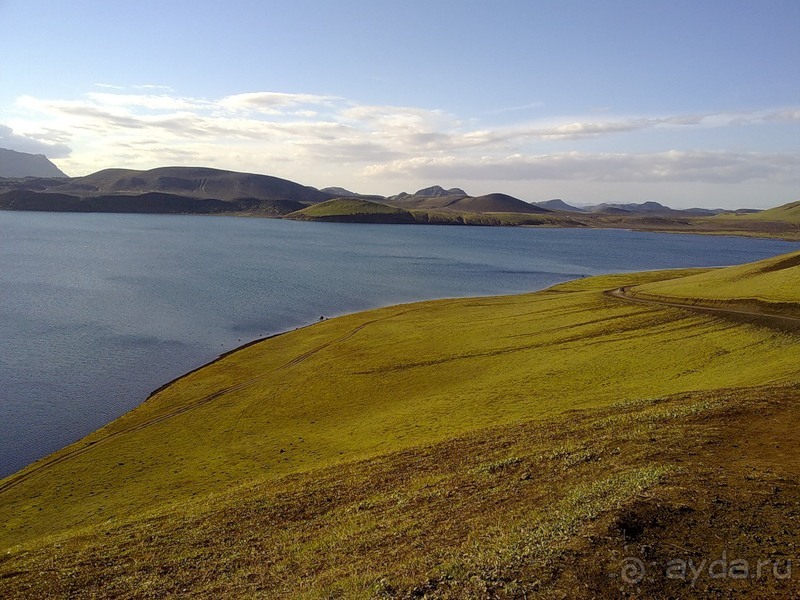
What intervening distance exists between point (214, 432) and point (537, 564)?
27230 mm

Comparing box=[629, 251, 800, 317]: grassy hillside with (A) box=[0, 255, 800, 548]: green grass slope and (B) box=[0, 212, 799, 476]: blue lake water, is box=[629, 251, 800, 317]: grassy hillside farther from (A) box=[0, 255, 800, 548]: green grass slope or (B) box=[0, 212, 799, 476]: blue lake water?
(B) box=[0, 212, 799, 476]: blue lake water

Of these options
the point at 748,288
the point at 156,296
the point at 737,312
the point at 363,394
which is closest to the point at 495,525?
the point at 363,394

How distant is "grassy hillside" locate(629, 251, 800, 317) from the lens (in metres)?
47.0

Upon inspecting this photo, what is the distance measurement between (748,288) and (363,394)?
4103 centimetres

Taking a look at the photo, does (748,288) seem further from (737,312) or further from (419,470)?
(419,470)

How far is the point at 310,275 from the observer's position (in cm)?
11494

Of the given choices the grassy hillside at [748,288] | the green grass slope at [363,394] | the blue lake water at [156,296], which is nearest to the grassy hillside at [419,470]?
the green grass slope at [363,394]

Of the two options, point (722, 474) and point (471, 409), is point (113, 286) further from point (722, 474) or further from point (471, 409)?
point (722, 474)

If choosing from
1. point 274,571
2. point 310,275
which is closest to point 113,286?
point 310,275

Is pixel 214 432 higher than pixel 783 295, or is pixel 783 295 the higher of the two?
pixel 783 295

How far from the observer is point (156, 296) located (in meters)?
84.5

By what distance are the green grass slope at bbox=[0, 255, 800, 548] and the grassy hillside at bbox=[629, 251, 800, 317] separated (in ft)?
15.7

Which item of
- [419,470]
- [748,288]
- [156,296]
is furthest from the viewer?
[156,296]

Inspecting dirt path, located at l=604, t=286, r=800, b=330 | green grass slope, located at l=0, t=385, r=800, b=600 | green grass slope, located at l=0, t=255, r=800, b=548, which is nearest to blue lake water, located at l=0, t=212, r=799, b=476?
green grass slope, located at l=0, t=255, r=800, b=548
